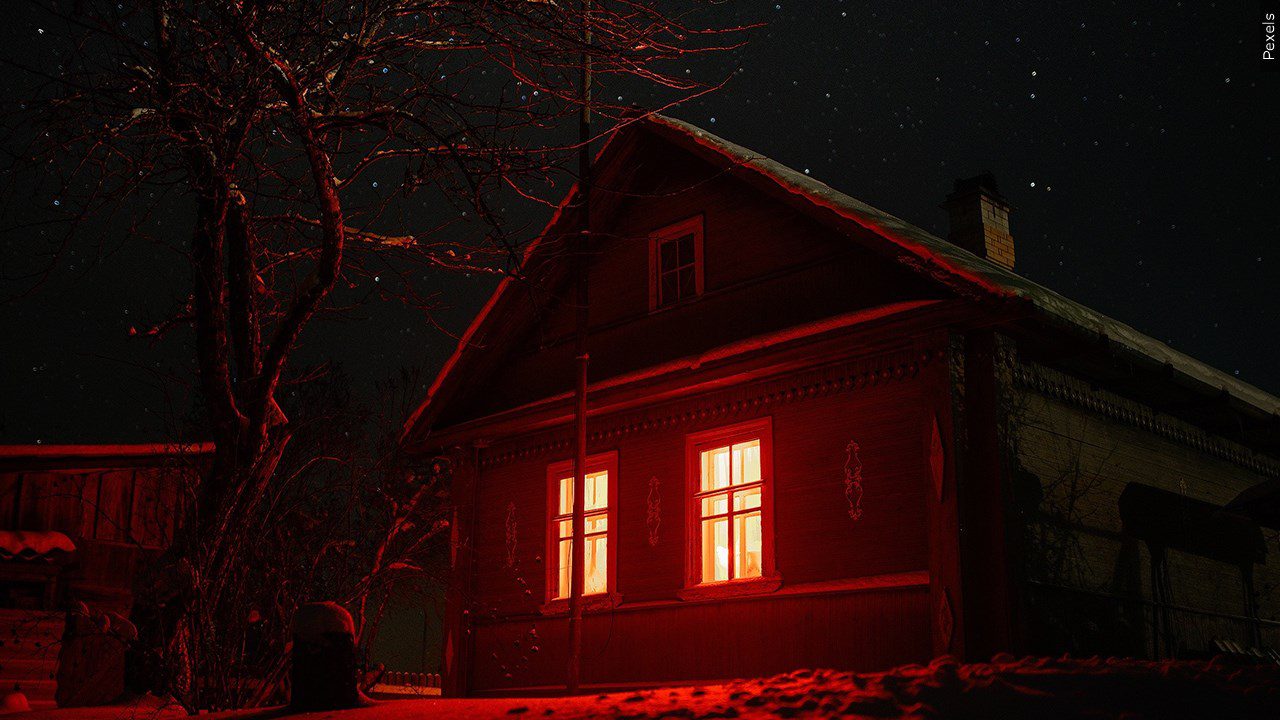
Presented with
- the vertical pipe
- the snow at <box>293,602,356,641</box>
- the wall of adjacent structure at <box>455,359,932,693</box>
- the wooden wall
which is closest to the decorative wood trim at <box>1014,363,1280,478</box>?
the wall of adjacent structure at <box>455,359,932,693</box>

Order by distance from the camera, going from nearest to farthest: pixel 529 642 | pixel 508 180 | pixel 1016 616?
pixel 508 180 < pixel 1016 616 < pixel 529 642

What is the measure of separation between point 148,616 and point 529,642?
18.6 feet

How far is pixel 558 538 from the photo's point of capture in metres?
14.7

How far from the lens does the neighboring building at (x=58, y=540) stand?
12680 millimetres

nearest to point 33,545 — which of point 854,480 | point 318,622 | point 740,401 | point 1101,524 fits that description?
point 318,622

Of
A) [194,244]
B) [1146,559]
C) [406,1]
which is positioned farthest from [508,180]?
[1146,559]

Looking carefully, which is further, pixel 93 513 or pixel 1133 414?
pixel 93 513

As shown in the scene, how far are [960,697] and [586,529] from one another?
787 centimetres

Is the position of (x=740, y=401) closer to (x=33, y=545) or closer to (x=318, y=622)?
(x=318, y=622)

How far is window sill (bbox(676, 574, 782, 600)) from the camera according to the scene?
11758 mm

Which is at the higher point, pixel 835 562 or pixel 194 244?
pixel 194 244

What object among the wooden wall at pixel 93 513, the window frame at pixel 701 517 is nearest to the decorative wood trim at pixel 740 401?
the window frame at pixel 701 517

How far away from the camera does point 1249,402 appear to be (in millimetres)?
13109

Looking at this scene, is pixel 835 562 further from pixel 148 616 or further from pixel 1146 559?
pixel 148 616
